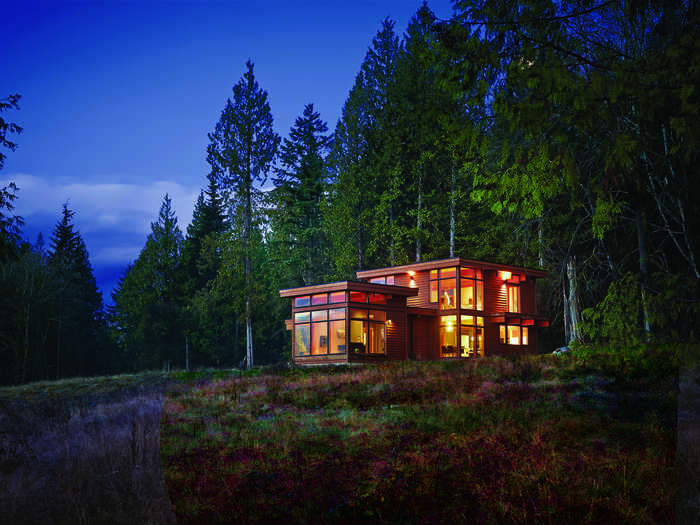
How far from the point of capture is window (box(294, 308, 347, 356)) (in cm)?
2861

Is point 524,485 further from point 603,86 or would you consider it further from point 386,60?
point 386,60

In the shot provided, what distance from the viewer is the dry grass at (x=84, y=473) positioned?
19.7 feet

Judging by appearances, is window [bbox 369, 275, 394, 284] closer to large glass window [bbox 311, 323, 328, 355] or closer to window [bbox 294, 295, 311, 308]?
window [bbox 294, 295, 311, 308]

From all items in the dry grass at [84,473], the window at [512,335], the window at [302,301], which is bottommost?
the dry grass at [84,473]

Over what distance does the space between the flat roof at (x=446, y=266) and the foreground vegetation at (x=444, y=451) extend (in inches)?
609

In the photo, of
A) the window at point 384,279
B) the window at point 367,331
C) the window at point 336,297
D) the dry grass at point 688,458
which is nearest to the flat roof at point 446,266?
the window at point 384,279

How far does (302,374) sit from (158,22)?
41.2 feet

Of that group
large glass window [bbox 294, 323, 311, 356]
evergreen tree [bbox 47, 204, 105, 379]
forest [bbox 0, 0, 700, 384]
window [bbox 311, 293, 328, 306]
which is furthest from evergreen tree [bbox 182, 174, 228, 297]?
window [bbox 311, 293, 328, 306]

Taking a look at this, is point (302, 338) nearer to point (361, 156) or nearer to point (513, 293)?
point (513, 293)

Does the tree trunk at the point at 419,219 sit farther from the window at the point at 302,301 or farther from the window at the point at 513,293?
the window at the point at 302,301

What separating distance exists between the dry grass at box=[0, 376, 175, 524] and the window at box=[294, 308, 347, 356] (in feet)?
57.4

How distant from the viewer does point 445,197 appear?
35344 mm

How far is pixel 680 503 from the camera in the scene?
5.54 m

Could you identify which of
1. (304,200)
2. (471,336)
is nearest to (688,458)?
(471,336)
